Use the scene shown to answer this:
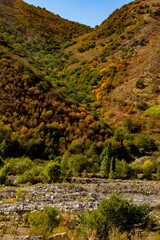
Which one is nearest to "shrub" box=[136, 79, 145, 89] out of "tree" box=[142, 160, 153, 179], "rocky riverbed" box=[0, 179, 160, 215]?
"tree" box=[142, 160, 153, 179]

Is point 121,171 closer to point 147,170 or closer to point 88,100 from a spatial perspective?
point 147,170

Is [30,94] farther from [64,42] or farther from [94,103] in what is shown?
[64,42]

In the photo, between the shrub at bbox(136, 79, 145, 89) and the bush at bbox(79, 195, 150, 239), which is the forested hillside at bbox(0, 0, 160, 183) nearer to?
the shrub at bbox(136, 79, 145, 89)

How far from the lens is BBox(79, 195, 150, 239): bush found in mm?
4770

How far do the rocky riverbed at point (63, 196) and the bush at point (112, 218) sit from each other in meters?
2.06

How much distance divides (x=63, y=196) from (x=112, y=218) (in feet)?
13.6

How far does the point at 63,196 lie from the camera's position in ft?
28.7

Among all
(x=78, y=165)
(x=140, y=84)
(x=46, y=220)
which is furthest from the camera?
(x=140, y=84)

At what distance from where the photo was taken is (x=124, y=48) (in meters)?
44.5

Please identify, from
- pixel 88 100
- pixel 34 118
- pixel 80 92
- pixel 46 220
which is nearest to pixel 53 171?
pixel 46 220

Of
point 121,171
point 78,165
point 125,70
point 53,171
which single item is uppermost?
point 125,70

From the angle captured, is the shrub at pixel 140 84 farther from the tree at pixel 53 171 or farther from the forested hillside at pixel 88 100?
the tree at pixel 53 171

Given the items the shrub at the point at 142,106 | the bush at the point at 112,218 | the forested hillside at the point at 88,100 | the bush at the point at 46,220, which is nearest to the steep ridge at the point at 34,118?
the forested hillside at the point at 88,100

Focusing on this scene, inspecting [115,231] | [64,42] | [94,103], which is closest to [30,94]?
[94,103]
